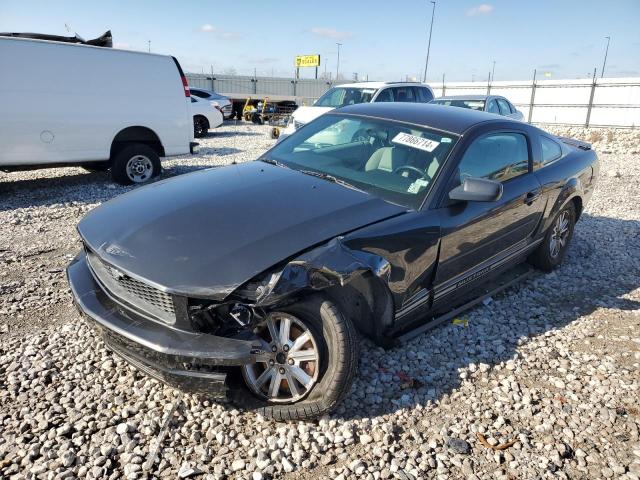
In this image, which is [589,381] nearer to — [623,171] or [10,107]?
[10,107]

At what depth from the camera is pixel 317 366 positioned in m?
2.33

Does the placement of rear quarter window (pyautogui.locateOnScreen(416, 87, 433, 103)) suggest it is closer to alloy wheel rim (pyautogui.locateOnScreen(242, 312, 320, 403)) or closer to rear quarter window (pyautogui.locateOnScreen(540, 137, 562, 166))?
rear quarter window (pyautogui.locateOnScreen(540, 137, 562, 166))

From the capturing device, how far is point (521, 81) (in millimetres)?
24094

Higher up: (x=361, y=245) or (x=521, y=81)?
(x=521, y=81)

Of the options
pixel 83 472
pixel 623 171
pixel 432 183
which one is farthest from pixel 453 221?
pixel 623 171

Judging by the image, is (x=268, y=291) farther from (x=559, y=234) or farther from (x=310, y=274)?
(x=559, y=234)

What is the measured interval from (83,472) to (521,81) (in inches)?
1061

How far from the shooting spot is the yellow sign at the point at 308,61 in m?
47.6

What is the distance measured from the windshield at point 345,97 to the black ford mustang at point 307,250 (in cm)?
693

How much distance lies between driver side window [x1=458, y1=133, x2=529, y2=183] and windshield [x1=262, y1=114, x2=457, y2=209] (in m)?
0.20

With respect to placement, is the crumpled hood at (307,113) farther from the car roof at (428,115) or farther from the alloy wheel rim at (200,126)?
the car roof at (428,115)

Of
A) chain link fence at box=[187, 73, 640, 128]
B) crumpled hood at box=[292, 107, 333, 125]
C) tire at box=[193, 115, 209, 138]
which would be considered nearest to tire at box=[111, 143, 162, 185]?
crumpled hood at box=[292, 107, 333, 125]

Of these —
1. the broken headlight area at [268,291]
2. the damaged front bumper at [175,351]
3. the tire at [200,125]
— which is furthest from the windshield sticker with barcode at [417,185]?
the tire at [200,125]

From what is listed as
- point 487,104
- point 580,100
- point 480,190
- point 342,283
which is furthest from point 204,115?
point 580,100
